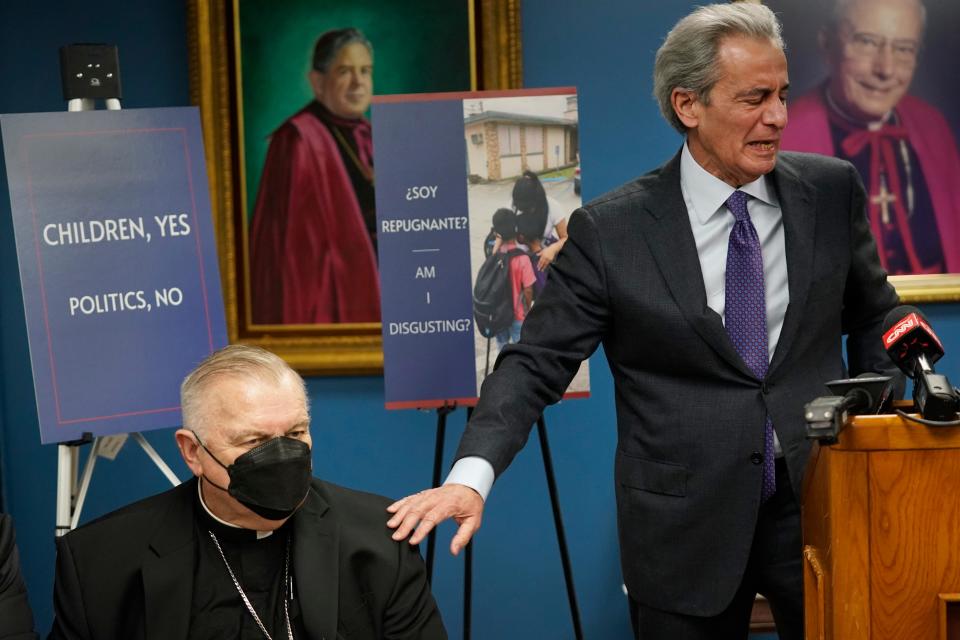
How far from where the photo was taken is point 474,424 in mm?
2459

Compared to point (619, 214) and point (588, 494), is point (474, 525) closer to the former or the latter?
point (619, 214)

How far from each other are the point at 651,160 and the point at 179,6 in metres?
1.91

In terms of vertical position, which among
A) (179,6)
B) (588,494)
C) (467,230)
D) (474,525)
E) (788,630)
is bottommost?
(588,494)

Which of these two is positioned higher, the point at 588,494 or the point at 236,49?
the point at 236,49

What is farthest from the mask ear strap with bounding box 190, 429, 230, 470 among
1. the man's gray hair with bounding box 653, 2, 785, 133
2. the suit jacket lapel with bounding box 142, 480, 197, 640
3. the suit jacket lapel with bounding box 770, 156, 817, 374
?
the man's gray hair with bounding box 653, 2, 785, 133

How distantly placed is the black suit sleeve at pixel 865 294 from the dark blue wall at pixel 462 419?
6.88 feet

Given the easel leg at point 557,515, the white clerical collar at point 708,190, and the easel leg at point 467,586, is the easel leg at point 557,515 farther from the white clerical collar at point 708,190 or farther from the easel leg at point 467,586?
the white clerical collar at point 708,190

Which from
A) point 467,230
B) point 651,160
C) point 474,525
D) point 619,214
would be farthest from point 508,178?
point 474,525

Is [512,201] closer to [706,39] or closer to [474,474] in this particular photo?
[706,39]

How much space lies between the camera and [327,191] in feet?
15.4

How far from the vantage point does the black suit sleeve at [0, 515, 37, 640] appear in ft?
7.55

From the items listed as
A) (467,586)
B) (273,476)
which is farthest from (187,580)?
(467,586)

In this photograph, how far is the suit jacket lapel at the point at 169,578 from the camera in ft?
7.50

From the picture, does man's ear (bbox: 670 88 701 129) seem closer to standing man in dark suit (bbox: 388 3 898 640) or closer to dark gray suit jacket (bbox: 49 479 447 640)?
standing man in dark suit (bbox: 388 3 898 640)
